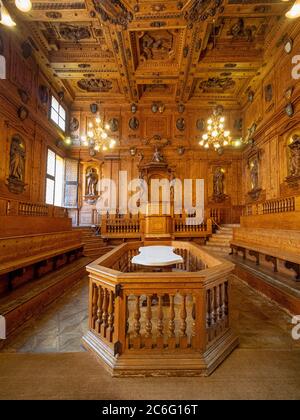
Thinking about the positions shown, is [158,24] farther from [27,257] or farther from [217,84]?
[27,257]

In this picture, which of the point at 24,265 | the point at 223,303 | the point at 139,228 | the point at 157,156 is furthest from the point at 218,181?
the point at 24,265

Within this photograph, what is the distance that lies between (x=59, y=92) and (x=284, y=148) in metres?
11.1

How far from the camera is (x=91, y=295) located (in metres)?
2.30

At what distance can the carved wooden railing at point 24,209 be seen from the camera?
13.9 ft

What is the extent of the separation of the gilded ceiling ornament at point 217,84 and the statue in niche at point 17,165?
928 cm

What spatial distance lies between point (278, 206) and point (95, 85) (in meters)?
10.9

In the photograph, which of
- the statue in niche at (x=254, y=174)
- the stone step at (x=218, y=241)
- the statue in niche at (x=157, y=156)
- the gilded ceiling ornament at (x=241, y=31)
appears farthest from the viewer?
the statue in niche at (x=157, y=156)

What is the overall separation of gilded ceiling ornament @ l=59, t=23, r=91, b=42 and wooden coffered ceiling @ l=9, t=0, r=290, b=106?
0.12 feet

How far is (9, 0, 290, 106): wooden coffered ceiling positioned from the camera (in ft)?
20.9

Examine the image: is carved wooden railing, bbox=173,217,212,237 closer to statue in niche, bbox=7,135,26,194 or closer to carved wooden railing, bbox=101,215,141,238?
carved wooden railing, bbox=101,215,141,238

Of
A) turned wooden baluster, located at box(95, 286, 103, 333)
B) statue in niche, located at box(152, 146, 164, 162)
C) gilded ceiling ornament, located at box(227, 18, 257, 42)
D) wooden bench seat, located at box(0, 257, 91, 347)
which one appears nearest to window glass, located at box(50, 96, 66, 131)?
statue in niche, located at box(152, 146, 164, 162)

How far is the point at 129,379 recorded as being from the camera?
1.76 metres

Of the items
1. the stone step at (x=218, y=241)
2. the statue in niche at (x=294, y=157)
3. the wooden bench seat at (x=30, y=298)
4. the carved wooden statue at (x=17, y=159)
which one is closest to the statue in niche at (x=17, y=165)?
the carved wooden statue at (x=17, y=159)

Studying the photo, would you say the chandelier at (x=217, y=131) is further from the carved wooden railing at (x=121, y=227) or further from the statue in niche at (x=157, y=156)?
the carved wooden railing at (x=121, y=227)
